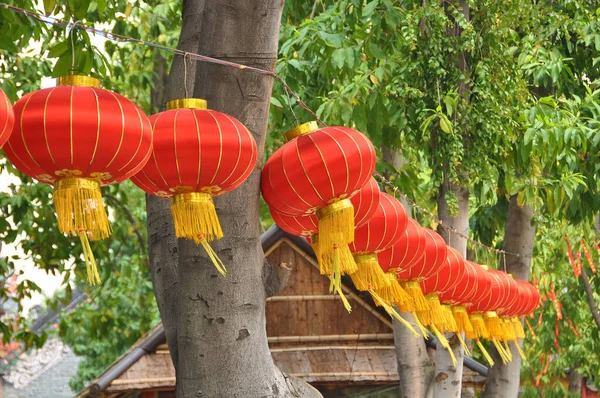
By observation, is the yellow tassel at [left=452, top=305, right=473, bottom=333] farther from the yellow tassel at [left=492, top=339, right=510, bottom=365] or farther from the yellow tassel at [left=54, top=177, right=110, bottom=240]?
the yellow tassel at [left=54, top=177, right=110, bottom=240]

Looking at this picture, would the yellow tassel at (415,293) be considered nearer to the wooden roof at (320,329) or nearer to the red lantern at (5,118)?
the wooden roof at (320,329)

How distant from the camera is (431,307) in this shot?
6.05 m

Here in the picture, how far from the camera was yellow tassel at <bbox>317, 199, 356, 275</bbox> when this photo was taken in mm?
4039

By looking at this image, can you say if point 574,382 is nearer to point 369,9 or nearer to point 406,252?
point 369,9

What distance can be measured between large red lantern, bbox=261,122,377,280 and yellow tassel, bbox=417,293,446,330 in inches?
78.9

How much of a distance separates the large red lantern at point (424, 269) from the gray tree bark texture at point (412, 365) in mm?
1648

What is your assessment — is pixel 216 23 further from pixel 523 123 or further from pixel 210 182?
pixel 523 123

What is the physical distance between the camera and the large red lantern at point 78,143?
316cm

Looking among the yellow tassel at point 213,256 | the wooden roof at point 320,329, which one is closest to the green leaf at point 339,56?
the wooden roof at point 320,329

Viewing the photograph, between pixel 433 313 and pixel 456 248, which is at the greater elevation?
pixel 456 248

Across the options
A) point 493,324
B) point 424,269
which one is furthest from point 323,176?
point 493,324

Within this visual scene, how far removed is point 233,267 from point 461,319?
3.07m

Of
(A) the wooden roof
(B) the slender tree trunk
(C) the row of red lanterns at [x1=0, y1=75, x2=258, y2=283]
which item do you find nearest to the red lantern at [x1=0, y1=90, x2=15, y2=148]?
(C) the row of red lanterns at [x1=0, y1=75, x2=258, y2=283]

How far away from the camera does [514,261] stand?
8820mm
